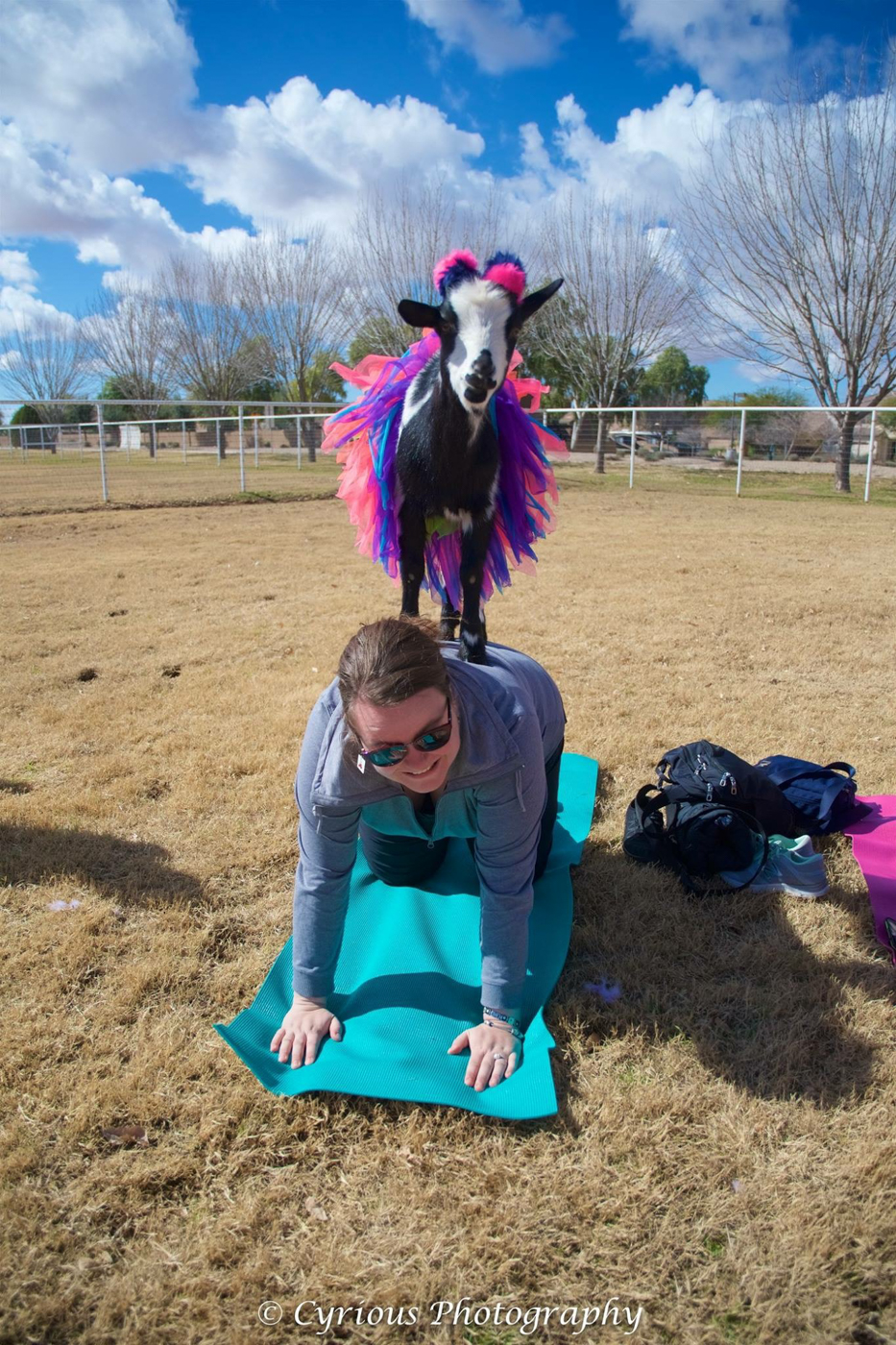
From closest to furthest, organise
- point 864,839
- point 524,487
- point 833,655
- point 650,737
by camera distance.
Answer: point 524,487
point 864,839
point 650,737
point 833,655

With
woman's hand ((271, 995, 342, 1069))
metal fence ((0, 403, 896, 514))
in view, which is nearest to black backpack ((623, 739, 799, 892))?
woman's hand ((271, 995, 342, 1069))

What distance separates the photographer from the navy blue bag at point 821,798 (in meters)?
3.23

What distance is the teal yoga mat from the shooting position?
2006 millimetres

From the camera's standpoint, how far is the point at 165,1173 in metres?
1.81

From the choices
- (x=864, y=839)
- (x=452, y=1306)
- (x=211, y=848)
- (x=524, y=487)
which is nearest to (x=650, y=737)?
(x=864, y=839)

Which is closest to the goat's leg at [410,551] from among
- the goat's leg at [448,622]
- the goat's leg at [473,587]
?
the goat's leg at [473,587]

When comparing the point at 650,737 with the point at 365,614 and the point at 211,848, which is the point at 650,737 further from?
the point at 365,614

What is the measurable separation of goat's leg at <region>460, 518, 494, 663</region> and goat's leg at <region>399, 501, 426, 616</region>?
140 millimetres

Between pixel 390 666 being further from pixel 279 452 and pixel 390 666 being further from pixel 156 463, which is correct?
pixel 279 452

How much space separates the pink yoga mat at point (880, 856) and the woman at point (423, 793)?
1.32 m

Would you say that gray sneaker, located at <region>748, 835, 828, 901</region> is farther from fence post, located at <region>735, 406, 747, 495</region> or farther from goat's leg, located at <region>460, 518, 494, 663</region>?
fence post, located at <region>735, 406, 747, 495</region>

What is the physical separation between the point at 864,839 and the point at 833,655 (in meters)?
2.71

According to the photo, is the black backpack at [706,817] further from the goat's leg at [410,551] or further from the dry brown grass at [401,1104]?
the goat's leg at [410,551]

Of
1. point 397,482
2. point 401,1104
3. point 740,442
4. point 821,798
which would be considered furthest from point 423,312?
point 740,442
